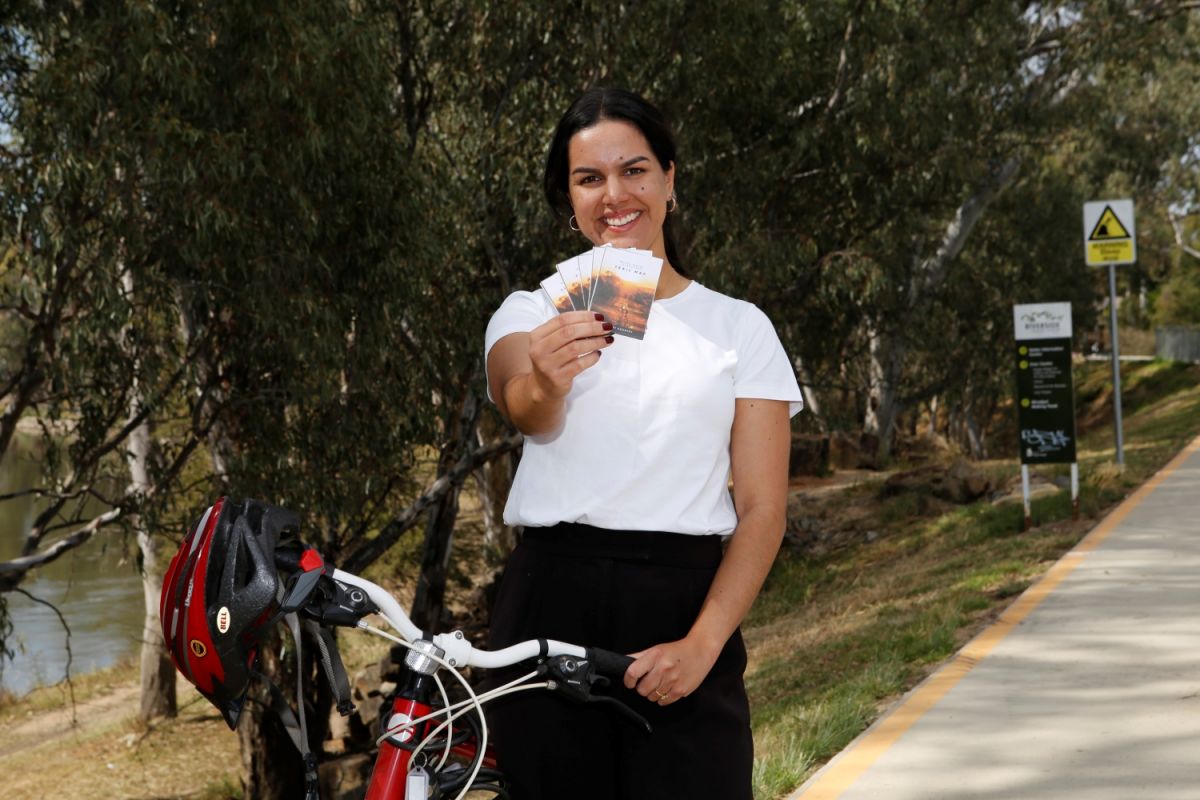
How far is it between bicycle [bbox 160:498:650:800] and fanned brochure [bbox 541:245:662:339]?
0.49 meters

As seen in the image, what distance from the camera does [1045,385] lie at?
10.8m

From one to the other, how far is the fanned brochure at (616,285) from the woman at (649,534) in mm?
84

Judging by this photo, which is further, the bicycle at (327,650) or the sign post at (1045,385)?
the sign post at (1045,385)

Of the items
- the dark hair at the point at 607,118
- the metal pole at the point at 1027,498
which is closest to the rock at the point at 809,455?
the metal pole at the point at 1027,498

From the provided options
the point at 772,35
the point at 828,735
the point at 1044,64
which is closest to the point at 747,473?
the point at 828,735

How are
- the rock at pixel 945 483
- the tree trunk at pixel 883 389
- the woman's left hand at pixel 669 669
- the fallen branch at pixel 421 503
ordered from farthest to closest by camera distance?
the tree trunk at pixel 883 389 → the rock at pixel 945 483 → the fallen branch at pixel 421 503 → the woman's left hand at pixel 669 669

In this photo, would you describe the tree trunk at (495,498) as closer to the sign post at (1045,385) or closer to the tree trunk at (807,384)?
the tree trunk at (807,384)

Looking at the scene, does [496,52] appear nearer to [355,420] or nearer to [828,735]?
[355,420]

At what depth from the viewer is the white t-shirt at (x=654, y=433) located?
2.19 m

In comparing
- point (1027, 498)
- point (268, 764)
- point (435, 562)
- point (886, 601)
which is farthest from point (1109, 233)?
point (268, 764)

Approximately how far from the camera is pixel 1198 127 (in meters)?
36.2

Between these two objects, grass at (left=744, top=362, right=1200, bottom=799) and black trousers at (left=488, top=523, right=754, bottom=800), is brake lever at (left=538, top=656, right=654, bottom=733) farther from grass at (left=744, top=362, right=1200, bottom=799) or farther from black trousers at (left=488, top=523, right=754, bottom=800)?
grass at (left=744, top=362, right=1200, bottom=799)

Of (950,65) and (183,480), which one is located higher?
(950,65)

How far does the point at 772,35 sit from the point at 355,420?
604 cm
